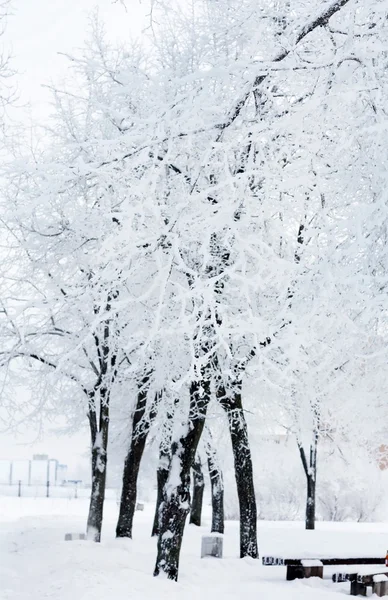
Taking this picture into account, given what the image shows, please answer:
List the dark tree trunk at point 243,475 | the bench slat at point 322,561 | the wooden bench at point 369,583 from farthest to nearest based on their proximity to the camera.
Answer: the dark tree trunk at point 243,475, the bench slat at point 322,561, the wooden bench at point 369,583

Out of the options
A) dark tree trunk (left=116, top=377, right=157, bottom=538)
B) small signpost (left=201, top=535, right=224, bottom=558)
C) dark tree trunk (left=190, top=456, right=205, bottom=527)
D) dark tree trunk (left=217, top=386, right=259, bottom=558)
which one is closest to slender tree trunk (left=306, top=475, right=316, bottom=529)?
dark tree trunk (left=190, top=456, right=205, bottom=527)

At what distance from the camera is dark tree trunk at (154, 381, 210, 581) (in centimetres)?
1141

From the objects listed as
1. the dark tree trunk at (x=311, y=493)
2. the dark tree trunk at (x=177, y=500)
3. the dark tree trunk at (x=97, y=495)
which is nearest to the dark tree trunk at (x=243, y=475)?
the dark tree trunk at (x=177, y=500)

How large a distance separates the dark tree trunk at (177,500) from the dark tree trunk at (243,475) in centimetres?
279

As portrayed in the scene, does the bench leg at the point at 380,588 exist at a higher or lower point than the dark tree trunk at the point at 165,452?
lower

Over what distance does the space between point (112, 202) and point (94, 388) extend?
4.74 metres

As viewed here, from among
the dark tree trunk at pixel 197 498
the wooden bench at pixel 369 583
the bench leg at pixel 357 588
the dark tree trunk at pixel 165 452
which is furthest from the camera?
the dark tree trunk at pixel 197 498

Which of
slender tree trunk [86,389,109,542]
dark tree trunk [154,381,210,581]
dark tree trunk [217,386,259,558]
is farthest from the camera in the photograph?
slender tree trunk [86,389,109,542]

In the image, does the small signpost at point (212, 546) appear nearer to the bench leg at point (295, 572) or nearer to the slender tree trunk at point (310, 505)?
the bench leg at point (295, 572)

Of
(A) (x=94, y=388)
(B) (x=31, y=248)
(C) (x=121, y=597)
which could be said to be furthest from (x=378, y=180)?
(A) (x=94, y=388)

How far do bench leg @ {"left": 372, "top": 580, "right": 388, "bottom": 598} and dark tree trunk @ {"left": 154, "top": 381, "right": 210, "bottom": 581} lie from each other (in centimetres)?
300

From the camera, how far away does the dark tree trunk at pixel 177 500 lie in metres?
11.4

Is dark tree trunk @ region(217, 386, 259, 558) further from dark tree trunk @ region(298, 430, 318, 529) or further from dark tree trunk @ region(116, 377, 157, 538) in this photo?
dark tree trunk @ region(298, 430, 318, 529)

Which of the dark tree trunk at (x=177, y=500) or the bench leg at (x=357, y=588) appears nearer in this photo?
the dark tree trunk at (x=177, y=500)
